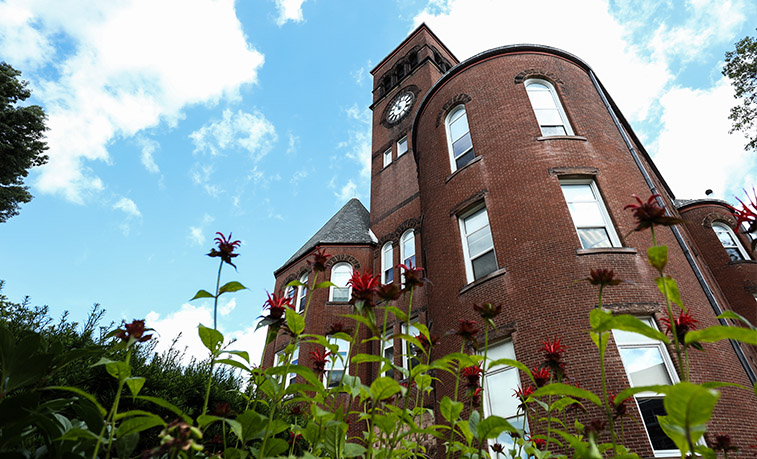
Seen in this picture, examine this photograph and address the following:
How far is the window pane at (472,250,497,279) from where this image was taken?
369 inches

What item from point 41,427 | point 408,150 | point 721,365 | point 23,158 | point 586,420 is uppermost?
point 408,150

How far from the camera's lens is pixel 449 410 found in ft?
6.20

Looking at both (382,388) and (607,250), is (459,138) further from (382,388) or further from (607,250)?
(382,388)

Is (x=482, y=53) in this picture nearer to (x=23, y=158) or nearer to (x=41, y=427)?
(x=41, y=427)

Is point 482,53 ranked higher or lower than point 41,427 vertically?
higher

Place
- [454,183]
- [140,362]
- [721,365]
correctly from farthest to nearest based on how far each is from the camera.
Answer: [454,183] < [721,365] < [140,362]

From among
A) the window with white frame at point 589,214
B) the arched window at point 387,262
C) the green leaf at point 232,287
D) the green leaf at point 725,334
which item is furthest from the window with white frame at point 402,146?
the green leaf at point 725,334

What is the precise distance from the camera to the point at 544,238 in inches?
336

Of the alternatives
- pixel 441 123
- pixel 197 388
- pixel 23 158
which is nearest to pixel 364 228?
pixel 441 123

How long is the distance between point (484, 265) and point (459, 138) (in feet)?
14.5

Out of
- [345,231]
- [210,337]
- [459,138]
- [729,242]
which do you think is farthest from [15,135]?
[729,242]

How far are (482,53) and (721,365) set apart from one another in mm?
10029

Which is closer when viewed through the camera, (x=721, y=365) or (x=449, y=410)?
(x=449, y=410)

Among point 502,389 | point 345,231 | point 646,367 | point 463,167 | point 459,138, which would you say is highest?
point 345,231
